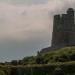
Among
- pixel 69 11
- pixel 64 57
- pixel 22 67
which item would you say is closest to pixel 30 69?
pixel 22 67

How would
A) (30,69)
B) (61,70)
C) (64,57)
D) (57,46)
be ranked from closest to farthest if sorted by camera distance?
(61,70) → (30,69) → (64,57) → (57,46)

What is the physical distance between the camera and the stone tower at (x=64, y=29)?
145 metres

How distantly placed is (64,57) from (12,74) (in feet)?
65.3

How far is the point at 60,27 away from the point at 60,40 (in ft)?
15.7

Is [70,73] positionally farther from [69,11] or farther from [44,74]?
[69,11]

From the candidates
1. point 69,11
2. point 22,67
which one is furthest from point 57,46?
point 22,67

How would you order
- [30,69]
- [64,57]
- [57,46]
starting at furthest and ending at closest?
[57,46] → [64,57] → [30,69]

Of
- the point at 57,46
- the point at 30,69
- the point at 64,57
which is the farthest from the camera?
the point at 57,46

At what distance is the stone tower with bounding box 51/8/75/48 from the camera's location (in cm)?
14538

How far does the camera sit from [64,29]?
14650 centimetres

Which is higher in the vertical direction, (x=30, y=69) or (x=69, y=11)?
(x=69, y=11)

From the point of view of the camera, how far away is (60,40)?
479ft

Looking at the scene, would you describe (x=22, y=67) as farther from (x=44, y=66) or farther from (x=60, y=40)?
(x=60, y=40)

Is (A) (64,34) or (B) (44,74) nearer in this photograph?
(B) (44,74)
